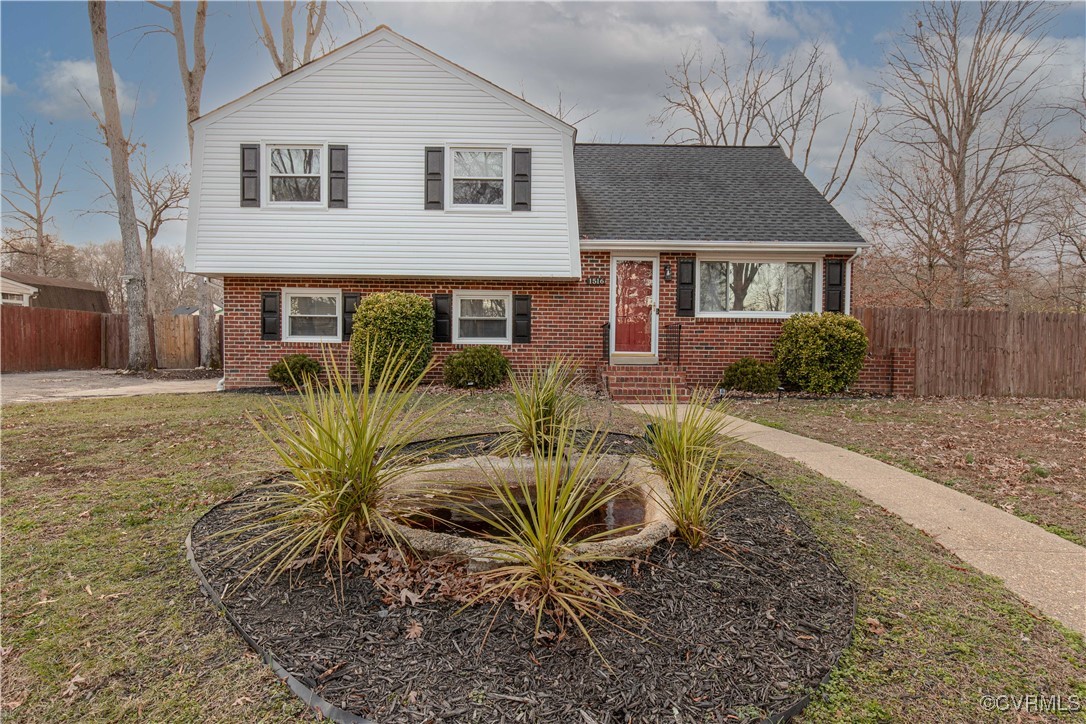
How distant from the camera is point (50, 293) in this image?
2803 cm

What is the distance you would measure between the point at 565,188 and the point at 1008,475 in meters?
8.40

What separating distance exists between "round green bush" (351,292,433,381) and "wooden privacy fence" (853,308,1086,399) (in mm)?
8716

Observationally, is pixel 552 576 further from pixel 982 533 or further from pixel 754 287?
pixel 754 287

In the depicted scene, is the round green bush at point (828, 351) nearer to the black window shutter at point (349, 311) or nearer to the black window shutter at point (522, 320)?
the black window shutter at point (522, 320)

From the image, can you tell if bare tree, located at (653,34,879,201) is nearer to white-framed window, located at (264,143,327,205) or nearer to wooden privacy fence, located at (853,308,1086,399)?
wooden privacy fence, located at (853,308,1086,399)

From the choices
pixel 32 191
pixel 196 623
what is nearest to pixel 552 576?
pixel 196 623

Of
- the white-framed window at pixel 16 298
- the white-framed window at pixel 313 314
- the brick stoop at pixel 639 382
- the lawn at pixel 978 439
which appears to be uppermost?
the white-framed window at pixel 16 298

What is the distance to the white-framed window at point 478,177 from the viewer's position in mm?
11352

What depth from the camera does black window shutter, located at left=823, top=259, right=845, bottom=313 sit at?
37.8 ft

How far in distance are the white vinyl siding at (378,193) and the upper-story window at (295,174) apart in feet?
0.59

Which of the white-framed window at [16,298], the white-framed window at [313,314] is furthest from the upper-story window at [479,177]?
the white-framed window at [16,298]

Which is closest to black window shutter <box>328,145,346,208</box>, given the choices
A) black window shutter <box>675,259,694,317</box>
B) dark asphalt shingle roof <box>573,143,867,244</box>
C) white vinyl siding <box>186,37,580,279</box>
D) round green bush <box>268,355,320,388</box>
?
white vinyl siding <box>186,37,580,279</box>

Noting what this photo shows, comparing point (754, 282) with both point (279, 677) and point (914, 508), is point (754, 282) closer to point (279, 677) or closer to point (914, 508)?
point (914, 508)

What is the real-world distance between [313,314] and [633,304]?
21.6 feet
